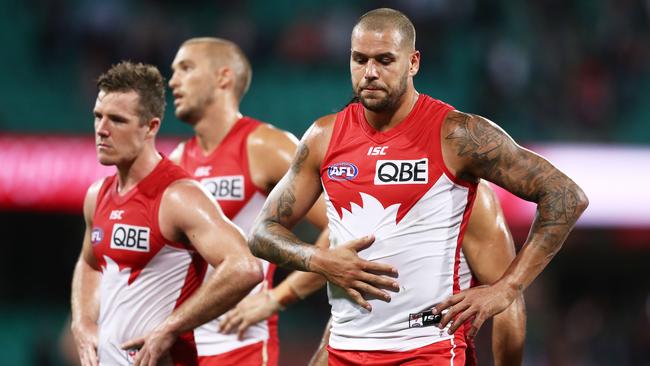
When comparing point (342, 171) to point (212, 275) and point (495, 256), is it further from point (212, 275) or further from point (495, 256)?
point (495, 256)

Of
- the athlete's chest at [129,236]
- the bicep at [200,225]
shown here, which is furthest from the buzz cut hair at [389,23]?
the athlete's chest at [129,236]

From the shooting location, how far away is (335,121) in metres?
5.22

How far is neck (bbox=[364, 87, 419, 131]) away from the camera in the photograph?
16.5 ft

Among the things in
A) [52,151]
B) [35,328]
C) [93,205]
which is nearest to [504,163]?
[93,205]

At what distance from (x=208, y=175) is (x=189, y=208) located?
1.54 metres

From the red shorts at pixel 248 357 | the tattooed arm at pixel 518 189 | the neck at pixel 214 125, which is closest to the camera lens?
the tattooed arm at pixel 518 189

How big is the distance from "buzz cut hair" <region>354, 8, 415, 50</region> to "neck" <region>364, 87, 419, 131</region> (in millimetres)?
228

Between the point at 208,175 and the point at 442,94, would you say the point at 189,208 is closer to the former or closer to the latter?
the point at 208,175

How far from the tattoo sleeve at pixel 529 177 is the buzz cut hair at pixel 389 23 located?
506mm

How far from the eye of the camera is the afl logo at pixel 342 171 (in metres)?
4.97

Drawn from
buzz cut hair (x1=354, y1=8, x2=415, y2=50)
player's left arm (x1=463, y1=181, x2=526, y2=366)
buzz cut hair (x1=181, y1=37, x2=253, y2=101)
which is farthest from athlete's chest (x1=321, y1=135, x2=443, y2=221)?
buzz cut hair (x1=181, y1=37, x2=253, y2=101)

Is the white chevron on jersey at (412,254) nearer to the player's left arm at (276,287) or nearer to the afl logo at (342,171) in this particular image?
the afl logo at (342,171)

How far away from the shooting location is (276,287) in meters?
6.79

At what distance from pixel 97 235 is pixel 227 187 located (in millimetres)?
1296
